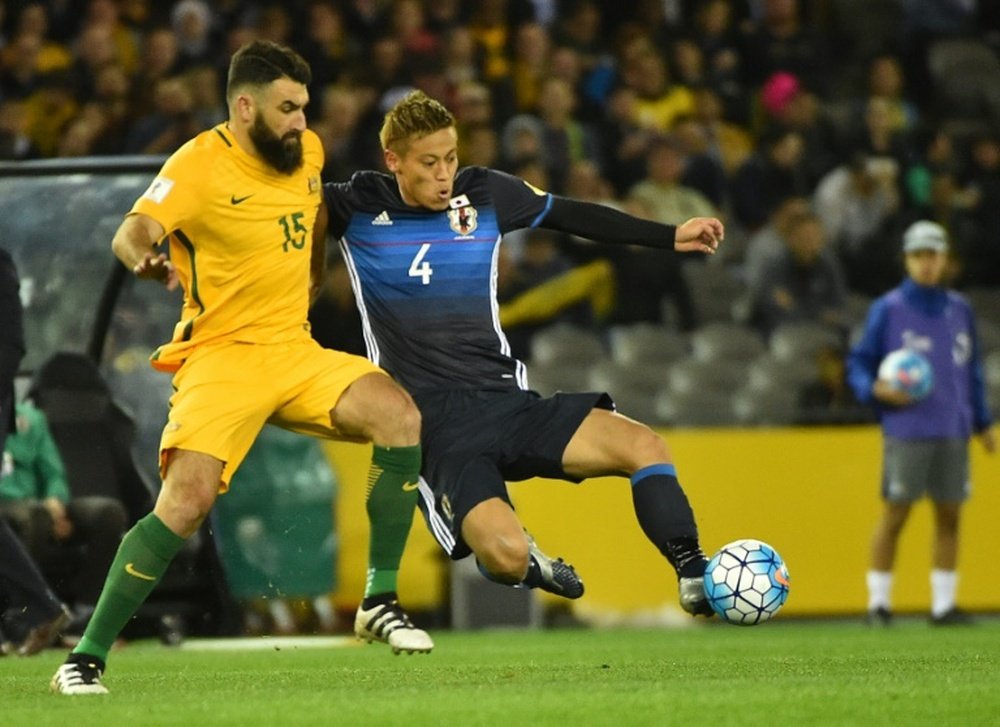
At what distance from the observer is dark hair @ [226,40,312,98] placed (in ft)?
24.1

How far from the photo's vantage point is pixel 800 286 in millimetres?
14719

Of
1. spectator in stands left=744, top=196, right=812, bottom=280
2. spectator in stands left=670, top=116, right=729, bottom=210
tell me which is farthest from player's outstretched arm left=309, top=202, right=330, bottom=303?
spectator in stands left=670, top=116, right=729, bottom=210

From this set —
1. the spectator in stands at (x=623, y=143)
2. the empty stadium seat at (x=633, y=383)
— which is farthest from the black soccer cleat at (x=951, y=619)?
the spectator in stands at (x=623, y=143)

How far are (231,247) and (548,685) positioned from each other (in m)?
1.90

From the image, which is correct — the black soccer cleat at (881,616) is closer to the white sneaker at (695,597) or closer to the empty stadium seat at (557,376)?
the empty stadium seat at (557,376)

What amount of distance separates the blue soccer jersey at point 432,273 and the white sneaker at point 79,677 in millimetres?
1830

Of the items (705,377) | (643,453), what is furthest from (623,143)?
(643,453)

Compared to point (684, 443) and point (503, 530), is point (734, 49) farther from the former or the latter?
point (503, 530)

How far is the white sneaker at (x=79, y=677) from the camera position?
22.0 ft

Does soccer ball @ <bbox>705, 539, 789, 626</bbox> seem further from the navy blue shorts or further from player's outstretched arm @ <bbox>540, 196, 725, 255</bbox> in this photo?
player's outstretched arm @ <bbox>540, 196, 725, 255</bbox>

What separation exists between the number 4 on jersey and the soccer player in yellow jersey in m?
0.44

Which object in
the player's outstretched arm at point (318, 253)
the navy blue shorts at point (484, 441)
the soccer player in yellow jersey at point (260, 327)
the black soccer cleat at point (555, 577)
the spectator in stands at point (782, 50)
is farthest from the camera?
the spectator in stands at point (782, 50)

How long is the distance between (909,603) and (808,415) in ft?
4.45

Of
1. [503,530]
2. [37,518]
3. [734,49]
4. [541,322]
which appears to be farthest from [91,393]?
[734,49]
